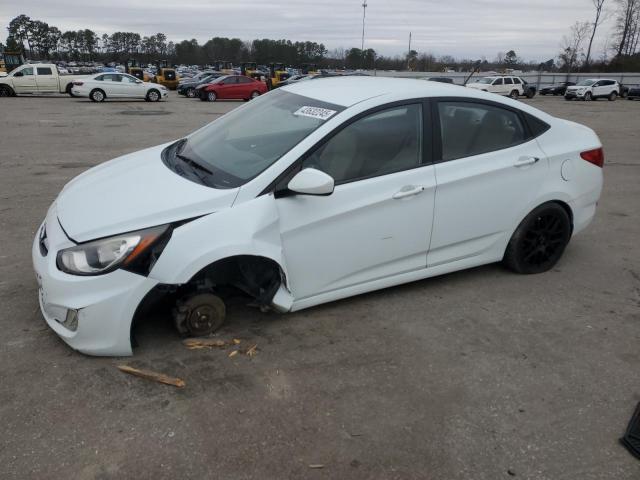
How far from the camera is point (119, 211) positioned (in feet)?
10.3

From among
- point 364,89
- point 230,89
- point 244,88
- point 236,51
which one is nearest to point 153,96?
point 230,89

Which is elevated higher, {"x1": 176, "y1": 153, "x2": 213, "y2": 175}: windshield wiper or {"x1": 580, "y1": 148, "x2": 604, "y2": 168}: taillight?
{"x1": 176, "y1": 153, "x2": 213, "y2": 175}: windshield wiper

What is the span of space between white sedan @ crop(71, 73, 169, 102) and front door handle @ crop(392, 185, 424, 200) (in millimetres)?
25404

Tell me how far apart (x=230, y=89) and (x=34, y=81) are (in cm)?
992

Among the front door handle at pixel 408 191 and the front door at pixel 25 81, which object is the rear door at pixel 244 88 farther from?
the front door handle at pixel 408 191

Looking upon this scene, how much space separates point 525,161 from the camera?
4.12m

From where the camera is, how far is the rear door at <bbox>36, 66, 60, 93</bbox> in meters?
27.3

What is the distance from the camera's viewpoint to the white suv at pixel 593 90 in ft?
123

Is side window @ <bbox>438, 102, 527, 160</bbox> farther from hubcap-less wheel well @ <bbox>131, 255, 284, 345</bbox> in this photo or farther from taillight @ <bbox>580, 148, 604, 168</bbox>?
hubcap-less wheel well @ <bbox>131, 255, 284, 345</bbox>

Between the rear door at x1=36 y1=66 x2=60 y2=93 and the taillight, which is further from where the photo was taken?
the rear door at x1=36 y1=66 x2=60 y2=93

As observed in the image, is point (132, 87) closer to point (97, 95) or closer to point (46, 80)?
point (97, 95)

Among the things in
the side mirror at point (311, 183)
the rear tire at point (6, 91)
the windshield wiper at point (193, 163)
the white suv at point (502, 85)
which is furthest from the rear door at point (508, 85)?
the side mirror at point (311, 183)

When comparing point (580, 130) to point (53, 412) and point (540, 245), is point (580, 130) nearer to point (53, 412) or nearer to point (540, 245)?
point (540, 245)

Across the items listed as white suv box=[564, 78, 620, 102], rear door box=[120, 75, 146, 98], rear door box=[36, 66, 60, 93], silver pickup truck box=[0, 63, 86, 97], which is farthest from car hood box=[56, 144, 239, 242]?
white suv box=[564, 78, 620, 102]
